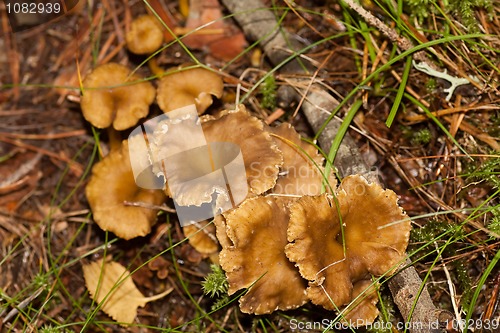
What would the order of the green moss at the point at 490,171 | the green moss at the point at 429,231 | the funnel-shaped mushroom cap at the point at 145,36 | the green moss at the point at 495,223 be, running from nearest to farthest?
the green moss at the point at 495,223
the green moss at the point at 490,171
the green moss at the point at 429,231
the funnel-shaped mushroom cap at the point at 145,36

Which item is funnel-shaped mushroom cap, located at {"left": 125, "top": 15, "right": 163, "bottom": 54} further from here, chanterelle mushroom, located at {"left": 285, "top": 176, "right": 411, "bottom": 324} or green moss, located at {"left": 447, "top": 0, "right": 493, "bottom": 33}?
green moss, located at {"left": 447, "top": 0, "right": 493, "bottom": 33}

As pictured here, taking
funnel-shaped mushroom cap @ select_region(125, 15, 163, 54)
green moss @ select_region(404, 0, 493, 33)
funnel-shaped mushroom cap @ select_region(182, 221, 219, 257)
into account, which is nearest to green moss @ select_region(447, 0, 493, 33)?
green moss @ select_region(404, 0, 493, 33)

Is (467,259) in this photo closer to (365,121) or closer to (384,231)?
(384,231)

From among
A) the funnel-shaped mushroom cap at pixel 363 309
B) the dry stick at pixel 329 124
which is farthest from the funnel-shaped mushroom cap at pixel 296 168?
the funnel-shaped mushroom cap at pixel 363 309

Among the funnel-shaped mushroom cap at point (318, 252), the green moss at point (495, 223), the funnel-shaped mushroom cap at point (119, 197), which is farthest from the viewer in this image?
the funnel-shaped mushroom cap at point (119, 197)

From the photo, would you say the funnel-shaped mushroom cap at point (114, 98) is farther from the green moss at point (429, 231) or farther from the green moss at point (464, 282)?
the green moss at point (464, 282)

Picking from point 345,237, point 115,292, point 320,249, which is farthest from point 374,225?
point 115,292
